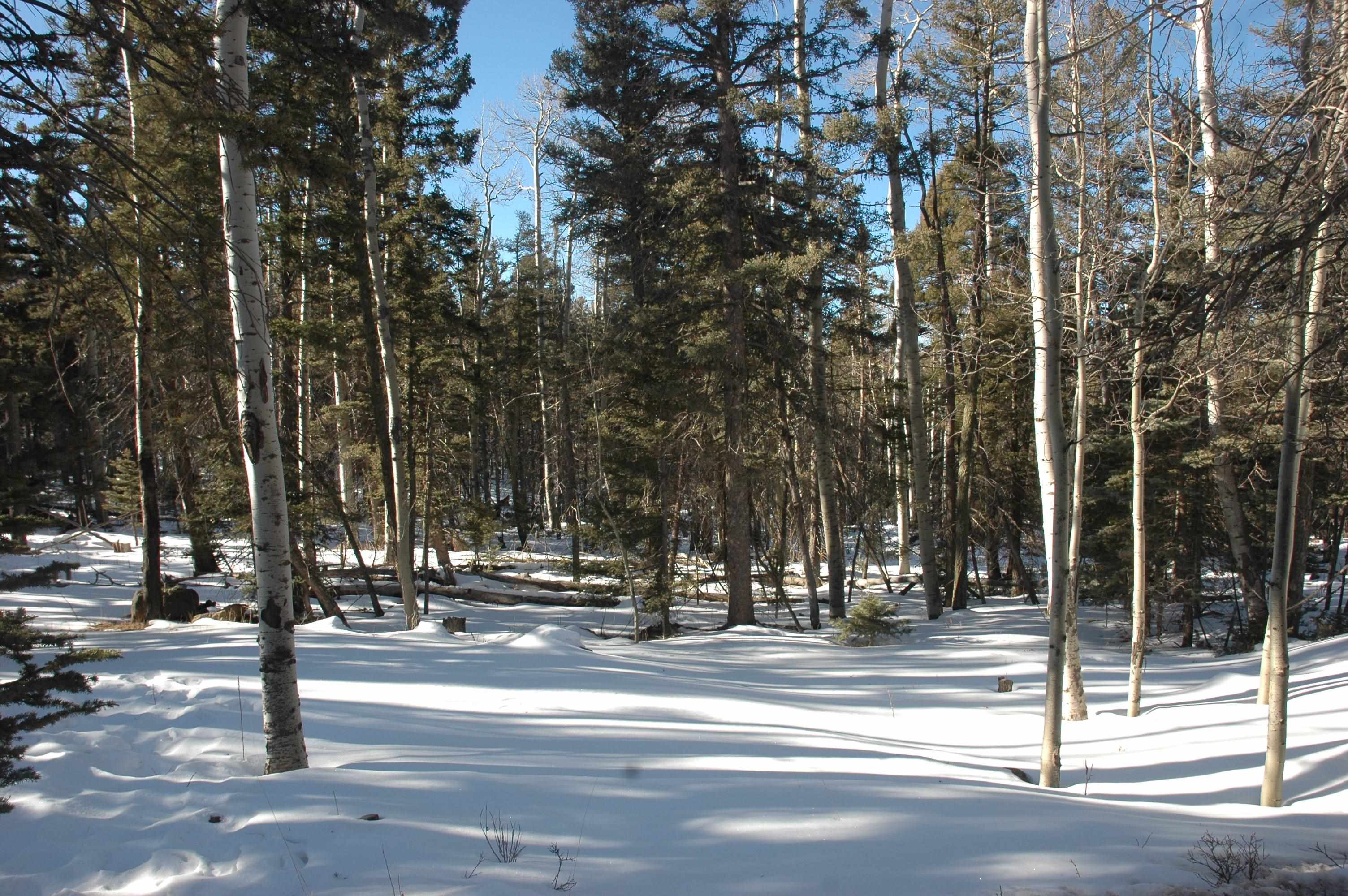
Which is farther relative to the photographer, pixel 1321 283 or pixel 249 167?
pixel 1321 283

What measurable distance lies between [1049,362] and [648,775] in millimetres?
4479

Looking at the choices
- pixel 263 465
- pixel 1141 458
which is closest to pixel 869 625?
pixel 1141 458

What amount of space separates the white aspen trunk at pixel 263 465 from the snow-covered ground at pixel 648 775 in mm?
539

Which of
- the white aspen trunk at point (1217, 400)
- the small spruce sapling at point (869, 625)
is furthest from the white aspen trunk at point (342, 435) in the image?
the white aspen trunk at point (1217, 400)

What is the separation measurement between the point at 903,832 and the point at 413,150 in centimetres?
1762

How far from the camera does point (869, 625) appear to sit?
1359 cm

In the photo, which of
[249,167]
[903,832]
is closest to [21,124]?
[249,167]

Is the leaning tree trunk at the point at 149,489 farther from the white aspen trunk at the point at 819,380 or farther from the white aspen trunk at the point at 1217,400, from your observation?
the white aspen trunk at the point at 1217,400

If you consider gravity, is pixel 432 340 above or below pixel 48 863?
above

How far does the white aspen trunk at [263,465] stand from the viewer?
554cm

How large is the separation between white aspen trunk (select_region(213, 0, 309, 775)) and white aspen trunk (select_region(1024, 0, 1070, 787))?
5.77 meters

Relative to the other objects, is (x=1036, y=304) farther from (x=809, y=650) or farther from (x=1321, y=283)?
(x=809, y=650)

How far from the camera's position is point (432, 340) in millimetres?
20953

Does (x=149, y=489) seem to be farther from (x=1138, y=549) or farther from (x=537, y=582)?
(x=1138, y=549)
